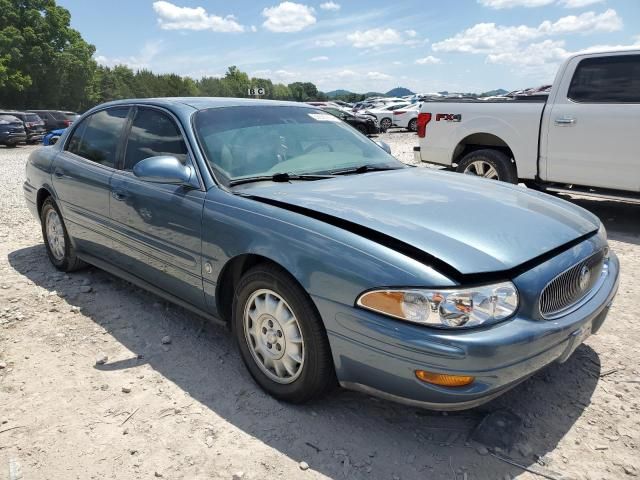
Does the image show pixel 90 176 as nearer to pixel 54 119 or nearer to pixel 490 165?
pixel 490 165

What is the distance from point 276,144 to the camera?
135 inches

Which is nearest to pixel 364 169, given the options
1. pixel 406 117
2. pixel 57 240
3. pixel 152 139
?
pixel 152 139

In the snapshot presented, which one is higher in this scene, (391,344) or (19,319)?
(391,344)

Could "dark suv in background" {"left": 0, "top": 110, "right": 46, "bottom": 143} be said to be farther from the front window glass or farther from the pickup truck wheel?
the front window glass

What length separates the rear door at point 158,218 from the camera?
314 cm

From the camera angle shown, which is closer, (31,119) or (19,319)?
(19,319)

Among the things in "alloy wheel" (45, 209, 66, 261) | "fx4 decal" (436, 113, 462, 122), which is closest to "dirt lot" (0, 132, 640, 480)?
"alloy wheel" (45, 209, 66, 261)

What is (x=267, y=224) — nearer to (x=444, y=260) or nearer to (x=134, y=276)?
(x=444, y=260)

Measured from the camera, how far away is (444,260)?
→ 218 cm

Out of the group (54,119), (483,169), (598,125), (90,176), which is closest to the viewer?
(90,176)

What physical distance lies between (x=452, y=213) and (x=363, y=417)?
1.13 metres

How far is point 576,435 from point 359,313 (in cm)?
124

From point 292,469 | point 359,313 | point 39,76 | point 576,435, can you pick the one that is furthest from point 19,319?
point 39,76

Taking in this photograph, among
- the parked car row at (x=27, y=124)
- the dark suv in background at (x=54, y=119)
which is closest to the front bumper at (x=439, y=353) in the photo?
the parked car row at (x=27, y=124)
